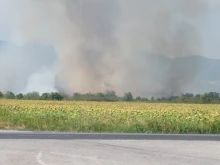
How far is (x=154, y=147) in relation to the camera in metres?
14.3

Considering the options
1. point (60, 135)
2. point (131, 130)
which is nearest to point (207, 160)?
point (60, 135)

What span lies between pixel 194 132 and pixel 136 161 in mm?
8305

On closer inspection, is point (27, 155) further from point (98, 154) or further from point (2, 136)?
point (2, 136)

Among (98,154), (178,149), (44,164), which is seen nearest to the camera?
(44,164)

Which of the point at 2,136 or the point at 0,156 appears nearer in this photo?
the point at 0,156

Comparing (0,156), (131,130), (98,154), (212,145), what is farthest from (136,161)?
(131,130)

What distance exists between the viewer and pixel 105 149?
13.4 m

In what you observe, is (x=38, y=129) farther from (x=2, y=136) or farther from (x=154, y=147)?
(x=154, y=147)

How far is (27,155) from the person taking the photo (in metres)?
12.0

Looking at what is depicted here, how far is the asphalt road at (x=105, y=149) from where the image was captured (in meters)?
11.5

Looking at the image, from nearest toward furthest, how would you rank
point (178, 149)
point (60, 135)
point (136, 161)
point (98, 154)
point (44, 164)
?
point (44, 164), point (136, 161), point (98, 154), point (178, 149), point (60, 135)

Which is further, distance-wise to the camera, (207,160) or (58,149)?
(58,149)

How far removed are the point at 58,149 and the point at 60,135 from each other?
3.53 m

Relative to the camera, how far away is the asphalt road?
453 inches
